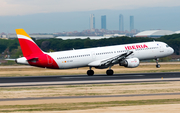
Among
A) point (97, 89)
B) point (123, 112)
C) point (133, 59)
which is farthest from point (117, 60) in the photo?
point (123, 112)

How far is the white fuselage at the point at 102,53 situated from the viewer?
168 ft

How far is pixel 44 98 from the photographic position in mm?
28938

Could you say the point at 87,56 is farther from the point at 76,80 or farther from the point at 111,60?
the point at 76,80

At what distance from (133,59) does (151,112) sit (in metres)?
29.6

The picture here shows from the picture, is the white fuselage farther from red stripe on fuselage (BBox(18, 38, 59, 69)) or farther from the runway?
the runway

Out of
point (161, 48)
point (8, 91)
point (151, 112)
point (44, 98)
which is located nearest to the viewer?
point (151, 112)

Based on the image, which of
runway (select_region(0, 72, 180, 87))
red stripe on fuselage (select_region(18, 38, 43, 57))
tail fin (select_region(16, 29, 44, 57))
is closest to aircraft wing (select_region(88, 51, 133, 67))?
runway (select_region(0, 72, 180, 87))

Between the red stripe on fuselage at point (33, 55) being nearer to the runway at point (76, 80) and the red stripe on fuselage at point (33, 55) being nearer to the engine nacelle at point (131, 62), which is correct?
the runway at point (76, 80)

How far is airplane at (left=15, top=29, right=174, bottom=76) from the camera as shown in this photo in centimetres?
4912

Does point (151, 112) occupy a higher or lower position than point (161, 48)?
lower

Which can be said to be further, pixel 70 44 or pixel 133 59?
pixel 70 44

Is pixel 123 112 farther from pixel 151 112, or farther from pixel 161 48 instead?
pixel 161 48

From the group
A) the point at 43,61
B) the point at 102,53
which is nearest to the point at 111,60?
the point at 102,53

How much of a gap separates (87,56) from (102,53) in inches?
108
